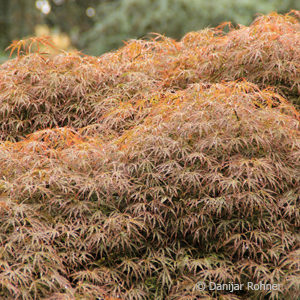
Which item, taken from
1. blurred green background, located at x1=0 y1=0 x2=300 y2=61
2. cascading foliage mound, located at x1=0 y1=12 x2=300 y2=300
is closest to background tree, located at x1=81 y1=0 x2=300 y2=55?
blurred green background, located at x1=0 y1=0 x2=300 y2=61

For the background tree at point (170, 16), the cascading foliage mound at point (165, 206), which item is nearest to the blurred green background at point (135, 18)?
the background tree at point (170, 16)

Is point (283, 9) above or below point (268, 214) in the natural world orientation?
above

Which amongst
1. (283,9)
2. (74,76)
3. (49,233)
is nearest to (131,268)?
(49,233)

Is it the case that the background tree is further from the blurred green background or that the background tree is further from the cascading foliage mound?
the cascading foliage mound

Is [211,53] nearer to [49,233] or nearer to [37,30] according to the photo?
[49,233]

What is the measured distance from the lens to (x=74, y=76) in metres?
3.55

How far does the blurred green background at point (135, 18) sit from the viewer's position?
6.16 metres

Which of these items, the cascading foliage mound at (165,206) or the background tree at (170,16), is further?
the background tree at (170,16)

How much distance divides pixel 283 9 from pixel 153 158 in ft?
14.6

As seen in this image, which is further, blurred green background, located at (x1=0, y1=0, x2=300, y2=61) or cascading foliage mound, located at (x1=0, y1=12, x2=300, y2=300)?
blurred green background, located at (x1=0, y1=0, x2=300, y2=61)

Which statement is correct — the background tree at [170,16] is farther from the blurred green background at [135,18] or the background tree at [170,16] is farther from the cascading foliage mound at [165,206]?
the cascading foliage mound at [165,206]

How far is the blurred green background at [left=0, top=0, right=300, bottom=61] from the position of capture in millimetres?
6164

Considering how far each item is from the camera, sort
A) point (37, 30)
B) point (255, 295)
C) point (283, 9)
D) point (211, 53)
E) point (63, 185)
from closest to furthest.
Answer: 1. point (255, 295)
2. point (63, 185)
3. point (211, 53)
4. point (283, 9)
5. point (37, 30)

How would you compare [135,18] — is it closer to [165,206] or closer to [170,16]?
[170,16]
